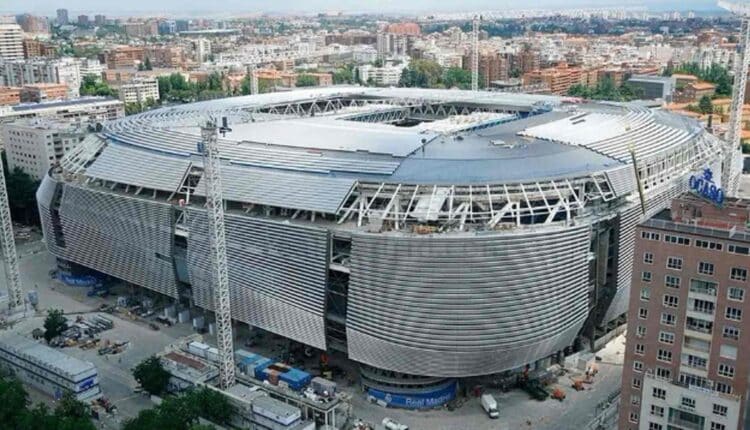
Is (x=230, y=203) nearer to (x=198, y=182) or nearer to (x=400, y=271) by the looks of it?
(x=198, y=182)

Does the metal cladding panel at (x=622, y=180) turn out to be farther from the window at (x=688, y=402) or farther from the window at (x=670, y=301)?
the window at (x=688, y=402)

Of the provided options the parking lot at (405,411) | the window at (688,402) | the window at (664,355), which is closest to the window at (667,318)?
the window at (664,355)

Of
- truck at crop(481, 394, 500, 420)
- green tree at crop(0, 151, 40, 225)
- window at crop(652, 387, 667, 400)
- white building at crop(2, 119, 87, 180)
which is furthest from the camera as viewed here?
white building at crop(2, 119, 87, 180)

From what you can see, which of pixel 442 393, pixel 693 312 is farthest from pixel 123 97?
pixel 693 312

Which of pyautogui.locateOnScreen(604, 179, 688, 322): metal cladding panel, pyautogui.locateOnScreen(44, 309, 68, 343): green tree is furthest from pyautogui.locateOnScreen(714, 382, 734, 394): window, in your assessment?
pyautogui.locateOnScreen(44, 309, 68, 343): green tree

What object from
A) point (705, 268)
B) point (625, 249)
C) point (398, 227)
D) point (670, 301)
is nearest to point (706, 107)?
point (625, 249)

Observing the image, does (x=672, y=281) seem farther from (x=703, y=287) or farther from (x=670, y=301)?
(x=703, y=287)

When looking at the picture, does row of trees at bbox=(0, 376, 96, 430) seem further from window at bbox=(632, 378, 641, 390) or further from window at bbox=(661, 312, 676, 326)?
window at bbox=(661, 312, 676, 326)
